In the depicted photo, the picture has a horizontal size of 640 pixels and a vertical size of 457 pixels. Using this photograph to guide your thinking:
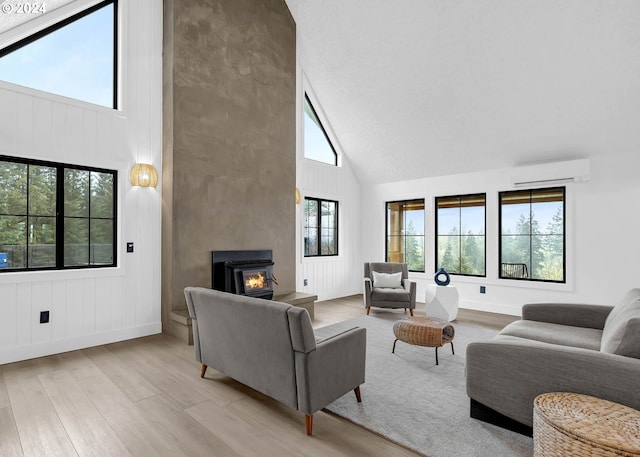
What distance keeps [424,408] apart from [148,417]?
1.98m

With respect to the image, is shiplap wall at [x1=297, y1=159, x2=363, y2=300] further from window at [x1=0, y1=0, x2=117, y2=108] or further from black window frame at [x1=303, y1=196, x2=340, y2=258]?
window at [x1=0, y1=0, x2=117, y2=108]

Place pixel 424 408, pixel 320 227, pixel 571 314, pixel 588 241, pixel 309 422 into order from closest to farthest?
pixel 309 422 → pixel 424 408 → pixel 571 314 → pixel 588 241 → pixel 320 227

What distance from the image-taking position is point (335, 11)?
4.98m

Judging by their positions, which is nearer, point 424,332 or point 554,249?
point 424,332

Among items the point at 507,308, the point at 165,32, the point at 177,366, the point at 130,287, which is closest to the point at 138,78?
the point at 165,32

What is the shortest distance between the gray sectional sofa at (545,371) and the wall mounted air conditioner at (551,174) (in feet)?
9.94

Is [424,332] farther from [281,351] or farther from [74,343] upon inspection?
[74,343]

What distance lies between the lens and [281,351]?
7.48ft

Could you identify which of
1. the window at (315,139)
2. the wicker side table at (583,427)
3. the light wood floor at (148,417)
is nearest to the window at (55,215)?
the light wood floor at (148,417)

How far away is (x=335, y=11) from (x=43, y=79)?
375 centimetres

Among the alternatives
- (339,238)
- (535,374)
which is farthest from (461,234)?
(535,374)

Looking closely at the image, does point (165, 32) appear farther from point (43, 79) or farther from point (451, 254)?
point (451, 254)

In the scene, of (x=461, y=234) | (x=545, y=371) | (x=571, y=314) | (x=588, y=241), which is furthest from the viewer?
(x=461, y=234)

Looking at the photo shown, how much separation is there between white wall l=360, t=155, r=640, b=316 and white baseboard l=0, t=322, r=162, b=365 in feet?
16.6
